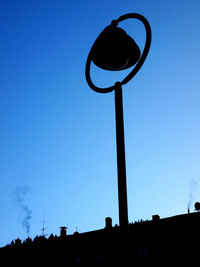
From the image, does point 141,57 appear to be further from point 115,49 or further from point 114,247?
point 114,247

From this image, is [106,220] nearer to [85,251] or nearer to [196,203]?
[85,251]

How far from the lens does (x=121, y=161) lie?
2688 mm

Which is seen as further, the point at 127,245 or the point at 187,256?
the point at 187,256

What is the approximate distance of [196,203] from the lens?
82.6ft

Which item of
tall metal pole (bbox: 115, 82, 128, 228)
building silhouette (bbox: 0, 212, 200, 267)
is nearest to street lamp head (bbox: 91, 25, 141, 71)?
Answer: tall metal pole (bbox: 115, 82, 128, 228)

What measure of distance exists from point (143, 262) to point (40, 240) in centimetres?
1161

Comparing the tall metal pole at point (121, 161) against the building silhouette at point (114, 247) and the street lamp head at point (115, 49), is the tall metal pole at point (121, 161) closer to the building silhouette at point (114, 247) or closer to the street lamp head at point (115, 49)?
the street lamp head at point (115, 49)

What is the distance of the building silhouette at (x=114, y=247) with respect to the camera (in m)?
21.6

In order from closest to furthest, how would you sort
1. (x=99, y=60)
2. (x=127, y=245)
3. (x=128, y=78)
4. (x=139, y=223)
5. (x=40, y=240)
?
(x=127, y=245) → (x=128, y=78) → (x=99, y=60) → (x=139, y=223) → (x=40, y=240)

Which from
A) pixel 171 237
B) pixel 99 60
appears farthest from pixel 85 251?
pixel 99 60

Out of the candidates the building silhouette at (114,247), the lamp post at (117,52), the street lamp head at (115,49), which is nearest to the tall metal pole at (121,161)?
the lamp post at (117,52)

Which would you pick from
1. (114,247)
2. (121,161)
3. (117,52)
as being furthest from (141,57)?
(114,247)

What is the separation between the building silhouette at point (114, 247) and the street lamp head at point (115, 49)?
17.6m

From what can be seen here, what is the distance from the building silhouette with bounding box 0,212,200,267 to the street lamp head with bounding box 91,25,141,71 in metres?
17.6
